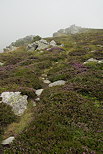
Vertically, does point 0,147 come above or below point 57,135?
below

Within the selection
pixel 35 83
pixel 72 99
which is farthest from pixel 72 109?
pixel 35 83

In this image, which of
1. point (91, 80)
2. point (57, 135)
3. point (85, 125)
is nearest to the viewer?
point (57, 135)

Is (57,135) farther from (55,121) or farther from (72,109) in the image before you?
(72,109)

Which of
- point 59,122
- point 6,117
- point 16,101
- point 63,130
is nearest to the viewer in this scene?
point 63,130

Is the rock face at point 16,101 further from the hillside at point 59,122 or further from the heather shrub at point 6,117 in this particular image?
the heather shrub at point 6,117

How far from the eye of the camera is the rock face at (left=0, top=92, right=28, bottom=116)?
9454 millimetres

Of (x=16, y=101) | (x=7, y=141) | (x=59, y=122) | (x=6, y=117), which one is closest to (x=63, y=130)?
(x=59, y=122)

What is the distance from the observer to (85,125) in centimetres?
701

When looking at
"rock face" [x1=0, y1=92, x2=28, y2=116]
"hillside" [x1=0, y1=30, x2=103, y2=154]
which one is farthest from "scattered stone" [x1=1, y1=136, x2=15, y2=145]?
"rock face" [x1=0, y1=92, x2=28, y2=116]

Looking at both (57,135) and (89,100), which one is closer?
(57,135)

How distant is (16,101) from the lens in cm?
987

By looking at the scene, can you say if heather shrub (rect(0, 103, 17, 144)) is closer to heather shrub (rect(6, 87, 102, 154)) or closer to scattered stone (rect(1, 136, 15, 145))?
scattered stone (rect(1, 136, 15, 145))

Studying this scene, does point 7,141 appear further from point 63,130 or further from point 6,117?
point 63,130

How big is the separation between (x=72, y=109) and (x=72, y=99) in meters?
1.03
